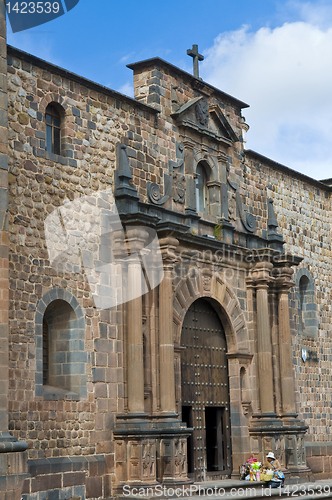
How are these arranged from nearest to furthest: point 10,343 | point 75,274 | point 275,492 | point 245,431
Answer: point 10,343 < point 75,274 < point 275,492 < point 245,431

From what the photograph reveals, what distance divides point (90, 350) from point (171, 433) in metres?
2.33

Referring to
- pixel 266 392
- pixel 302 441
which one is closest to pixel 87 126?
pixel 266 392

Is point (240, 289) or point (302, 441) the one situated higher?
point (240, 289)

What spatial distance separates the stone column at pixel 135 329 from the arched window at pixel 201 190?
10.6 ft

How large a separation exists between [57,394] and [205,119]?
817cm

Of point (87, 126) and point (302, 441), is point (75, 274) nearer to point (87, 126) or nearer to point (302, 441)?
point (87, 126)

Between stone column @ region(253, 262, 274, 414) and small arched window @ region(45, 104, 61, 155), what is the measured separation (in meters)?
Answer: 6.63

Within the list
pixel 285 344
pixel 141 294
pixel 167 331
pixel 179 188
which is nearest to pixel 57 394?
pixel 141 294

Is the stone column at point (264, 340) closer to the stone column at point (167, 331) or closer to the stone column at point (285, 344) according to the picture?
the stone column at point (285, 344)

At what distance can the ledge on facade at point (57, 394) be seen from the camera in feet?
46.4

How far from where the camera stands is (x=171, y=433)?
15617 mm

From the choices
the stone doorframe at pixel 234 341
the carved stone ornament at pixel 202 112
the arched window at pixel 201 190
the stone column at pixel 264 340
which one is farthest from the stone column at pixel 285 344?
the carved stone ornament at pixel 202 112

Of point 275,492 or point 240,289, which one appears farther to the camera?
point 240,289

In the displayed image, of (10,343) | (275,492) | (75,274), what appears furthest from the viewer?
(275,492)
